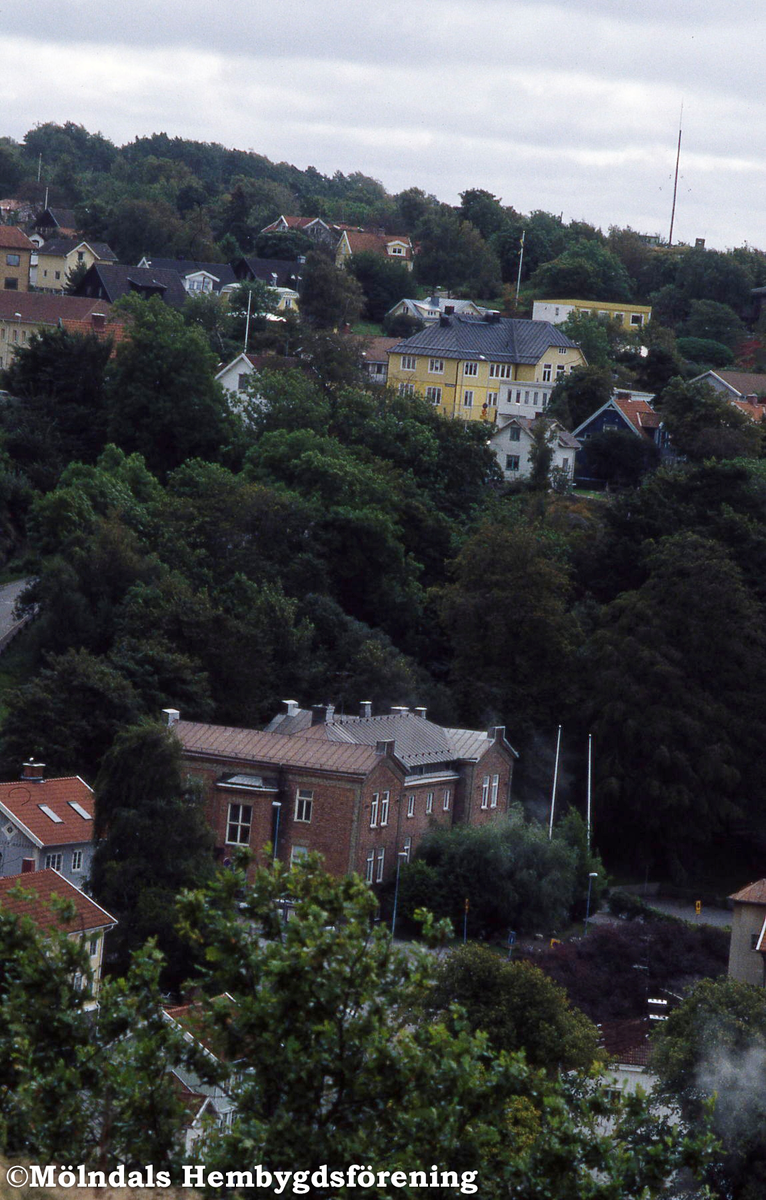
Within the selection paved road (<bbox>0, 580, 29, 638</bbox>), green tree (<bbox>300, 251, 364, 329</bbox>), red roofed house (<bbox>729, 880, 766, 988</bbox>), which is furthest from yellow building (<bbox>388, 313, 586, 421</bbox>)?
red roofed house (<bbox>729, 880, 766, 988</bbox>)

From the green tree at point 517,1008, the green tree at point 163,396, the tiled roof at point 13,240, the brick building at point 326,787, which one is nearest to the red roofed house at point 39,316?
the green tree at point 163,396

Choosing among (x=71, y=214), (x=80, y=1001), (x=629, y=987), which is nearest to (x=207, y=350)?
(x=629, y=987)

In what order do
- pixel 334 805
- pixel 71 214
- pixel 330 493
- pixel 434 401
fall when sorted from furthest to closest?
pixel 71 214
pixel 434 401
pixel 330 493
pixel 334 805

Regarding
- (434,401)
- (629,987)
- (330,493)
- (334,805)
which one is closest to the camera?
(629,987)

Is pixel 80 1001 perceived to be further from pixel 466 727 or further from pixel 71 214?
pixel 71 214

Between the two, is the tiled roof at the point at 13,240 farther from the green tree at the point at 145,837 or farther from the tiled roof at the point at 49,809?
the green tree at the point at 145,837

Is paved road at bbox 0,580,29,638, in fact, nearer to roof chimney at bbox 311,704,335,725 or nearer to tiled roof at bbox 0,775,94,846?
roof chimney at bbox 311,704,335,725
